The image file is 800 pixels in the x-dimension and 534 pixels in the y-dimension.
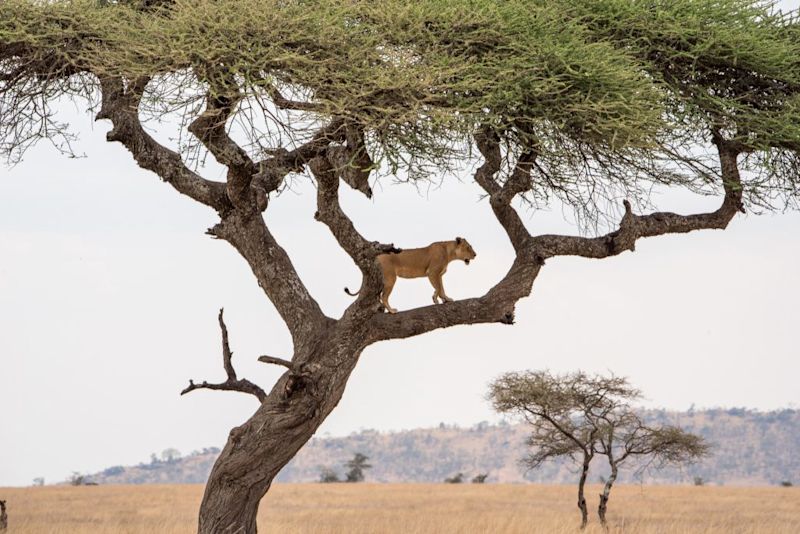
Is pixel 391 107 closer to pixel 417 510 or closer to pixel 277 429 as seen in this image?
pixel 277 429

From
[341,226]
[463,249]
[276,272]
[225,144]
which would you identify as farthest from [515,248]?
[225,144]

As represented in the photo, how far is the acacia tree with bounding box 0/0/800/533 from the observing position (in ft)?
33.8

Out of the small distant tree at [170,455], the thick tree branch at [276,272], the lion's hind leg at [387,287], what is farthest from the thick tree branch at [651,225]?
the small distant tree at [170,455]

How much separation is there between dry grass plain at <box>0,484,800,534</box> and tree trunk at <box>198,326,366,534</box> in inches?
172

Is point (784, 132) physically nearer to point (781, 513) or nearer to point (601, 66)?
point (601, 66)

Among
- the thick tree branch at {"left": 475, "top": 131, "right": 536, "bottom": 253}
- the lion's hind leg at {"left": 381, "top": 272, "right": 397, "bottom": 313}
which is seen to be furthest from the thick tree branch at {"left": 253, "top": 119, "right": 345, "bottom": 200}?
the thick tree branch at {"left": 475, "top": 131, "right": 536, "bottom": 253}

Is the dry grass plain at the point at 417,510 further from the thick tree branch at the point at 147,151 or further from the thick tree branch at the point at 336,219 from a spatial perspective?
the thick tree branch at the point at 336,219

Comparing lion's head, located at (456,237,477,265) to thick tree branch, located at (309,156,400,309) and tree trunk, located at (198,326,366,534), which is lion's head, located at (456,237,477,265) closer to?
thick tree branch, located at (309,156,400,309)

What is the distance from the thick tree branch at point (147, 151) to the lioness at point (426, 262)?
1.92 meters

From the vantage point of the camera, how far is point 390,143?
35.0ft

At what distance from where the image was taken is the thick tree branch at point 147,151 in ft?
41.0

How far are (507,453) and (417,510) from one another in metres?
68.1

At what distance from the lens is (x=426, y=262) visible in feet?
40.3

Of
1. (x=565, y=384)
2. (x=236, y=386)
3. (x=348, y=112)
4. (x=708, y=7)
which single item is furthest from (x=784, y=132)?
(x=565, y=384)
